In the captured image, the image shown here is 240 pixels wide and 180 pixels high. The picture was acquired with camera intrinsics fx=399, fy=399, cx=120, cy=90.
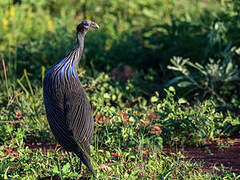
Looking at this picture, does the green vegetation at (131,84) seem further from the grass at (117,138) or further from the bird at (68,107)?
the bird at (68,107)

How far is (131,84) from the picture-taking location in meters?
4.96

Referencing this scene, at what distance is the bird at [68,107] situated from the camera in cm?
300

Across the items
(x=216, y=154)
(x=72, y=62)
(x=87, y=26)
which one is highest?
(x=87, y=26)

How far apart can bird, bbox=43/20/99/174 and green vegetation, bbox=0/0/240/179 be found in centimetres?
21

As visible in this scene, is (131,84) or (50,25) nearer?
(131,84)

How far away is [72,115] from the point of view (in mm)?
2996

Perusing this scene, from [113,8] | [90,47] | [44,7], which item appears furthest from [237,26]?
[44,7]

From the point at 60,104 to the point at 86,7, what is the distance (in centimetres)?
520

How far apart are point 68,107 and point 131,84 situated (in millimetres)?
2048

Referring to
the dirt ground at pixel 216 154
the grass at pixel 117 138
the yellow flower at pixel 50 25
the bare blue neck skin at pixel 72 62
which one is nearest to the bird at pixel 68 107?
the bare blue neck skin at pixel 72 62

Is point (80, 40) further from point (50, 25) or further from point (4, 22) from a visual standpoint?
point (50, 25)

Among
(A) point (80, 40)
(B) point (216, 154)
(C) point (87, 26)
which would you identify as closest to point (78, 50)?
(A) point (80, 40)

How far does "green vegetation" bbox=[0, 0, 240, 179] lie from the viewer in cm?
340

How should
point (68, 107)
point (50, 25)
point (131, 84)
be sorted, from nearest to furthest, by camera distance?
1. point (68, 107)
2. point (131, 84)
3. point (50, 25)
